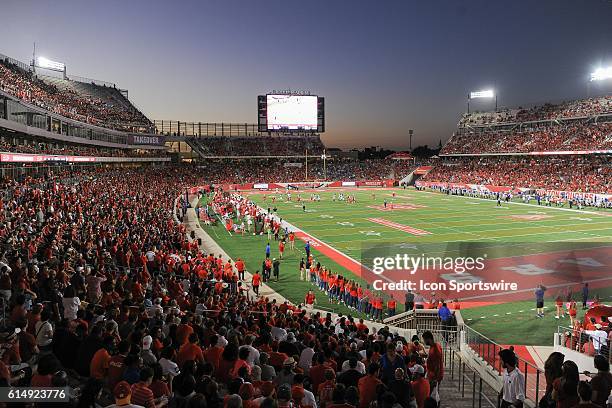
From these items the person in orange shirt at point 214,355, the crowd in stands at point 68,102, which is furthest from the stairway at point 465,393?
the crowd in stands at point 68,102

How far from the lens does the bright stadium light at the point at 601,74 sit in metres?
71.0

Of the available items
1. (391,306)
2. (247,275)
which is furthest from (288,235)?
(391,306)

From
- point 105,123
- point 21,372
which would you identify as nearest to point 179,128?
point 105,123

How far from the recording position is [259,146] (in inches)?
3856

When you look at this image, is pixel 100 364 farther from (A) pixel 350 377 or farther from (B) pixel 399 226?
(B) pixel 399 226

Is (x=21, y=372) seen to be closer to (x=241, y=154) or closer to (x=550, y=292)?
(x=550, y=292)

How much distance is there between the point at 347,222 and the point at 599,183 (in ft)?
107

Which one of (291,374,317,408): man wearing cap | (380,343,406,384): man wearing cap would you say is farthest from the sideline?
(291,374,317,408): man wearing cap

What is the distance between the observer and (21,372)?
5.43 m

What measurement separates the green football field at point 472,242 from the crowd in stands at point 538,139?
809 inches

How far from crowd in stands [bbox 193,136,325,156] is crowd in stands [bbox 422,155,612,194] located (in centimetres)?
2735

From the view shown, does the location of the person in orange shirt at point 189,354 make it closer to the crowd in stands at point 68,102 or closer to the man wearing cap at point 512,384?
the man wearing cap at point 512,384

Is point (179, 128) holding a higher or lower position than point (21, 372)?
higher

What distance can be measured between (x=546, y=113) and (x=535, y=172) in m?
16.4
